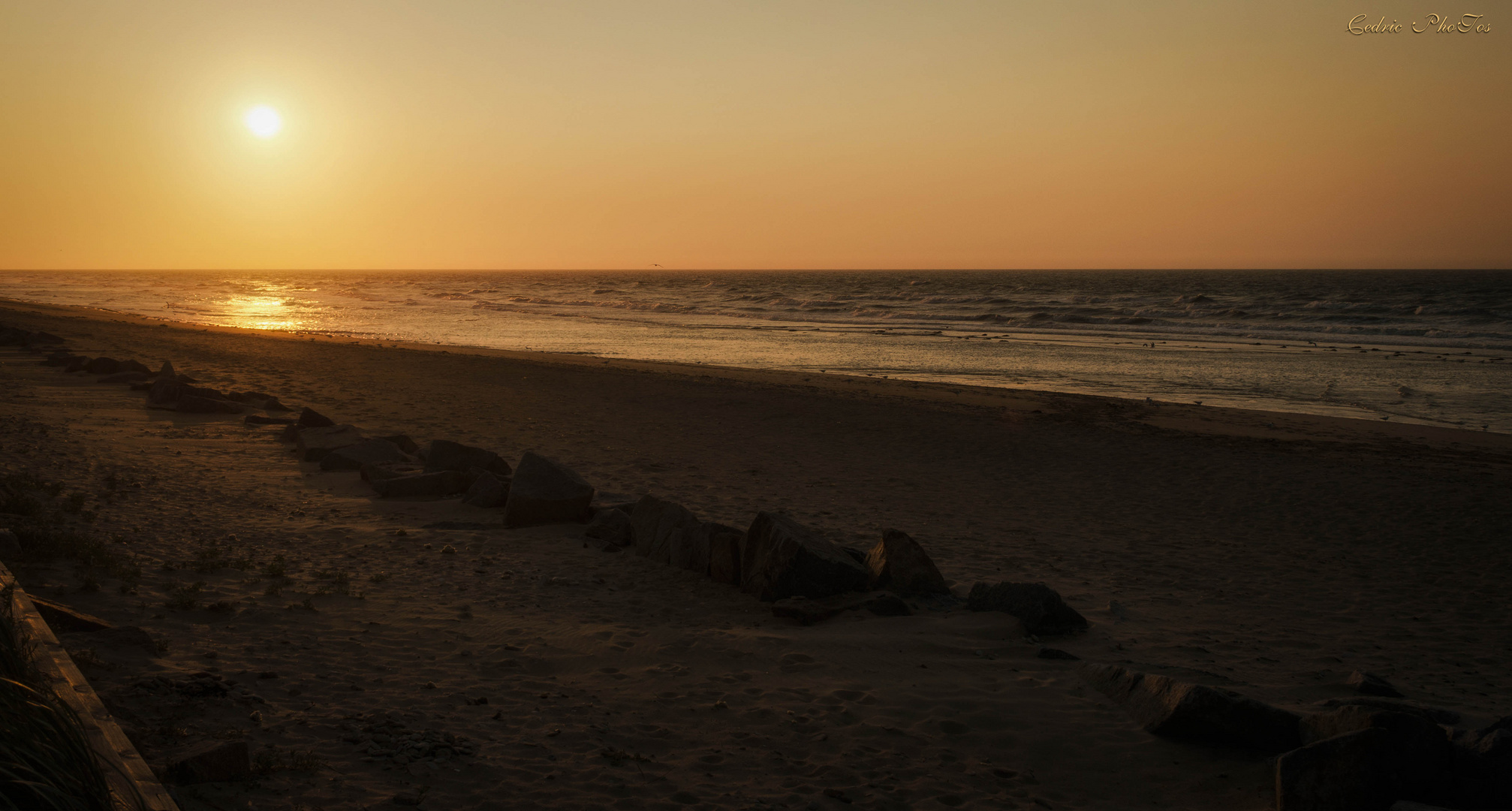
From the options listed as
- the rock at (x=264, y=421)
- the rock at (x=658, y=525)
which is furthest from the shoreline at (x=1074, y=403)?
the rock at (x=658, y=525)

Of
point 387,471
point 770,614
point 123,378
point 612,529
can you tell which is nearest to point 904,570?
point 770,614

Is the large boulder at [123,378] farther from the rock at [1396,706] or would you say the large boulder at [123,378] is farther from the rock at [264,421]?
the rock at [1396,706]

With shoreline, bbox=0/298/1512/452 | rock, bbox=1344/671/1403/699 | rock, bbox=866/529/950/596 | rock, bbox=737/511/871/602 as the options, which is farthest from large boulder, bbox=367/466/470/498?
Answer: shoreline, bbox=0/298/1512/452

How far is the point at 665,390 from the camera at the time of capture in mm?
20031

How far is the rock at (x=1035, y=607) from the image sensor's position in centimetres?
641

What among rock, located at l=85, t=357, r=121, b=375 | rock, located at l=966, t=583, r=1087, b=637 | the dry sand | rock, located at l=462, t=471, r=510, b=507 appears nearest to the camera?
the dry sand

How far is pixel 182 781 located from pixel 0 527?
4199mm

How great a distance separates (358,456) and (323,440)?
121cm

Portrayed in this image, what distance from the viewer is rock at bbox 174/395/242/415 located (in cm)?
1401

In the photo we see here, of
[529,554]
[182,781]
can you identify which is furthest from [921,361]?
[182,781]

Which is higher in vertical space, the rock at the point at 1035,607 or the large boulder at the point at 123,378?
the large boulder at the point at 123,378

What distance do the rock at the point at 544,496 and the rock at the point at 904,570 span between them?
3.35m

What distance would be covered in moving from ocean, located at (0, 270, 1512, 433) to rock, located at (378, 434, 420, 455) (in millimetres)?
16966

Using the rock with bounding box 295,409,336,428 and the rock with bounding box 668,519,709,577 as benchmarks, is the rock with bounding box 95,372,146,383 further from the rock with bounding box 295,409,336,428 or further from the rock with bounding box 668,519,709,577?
the rock with bounding box 668,519,709,577
